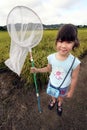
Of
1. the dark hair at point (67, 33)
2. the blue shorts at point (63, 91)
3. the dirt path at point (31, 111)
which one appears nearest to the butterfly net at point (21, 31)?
the dark hair at point (67, 33)

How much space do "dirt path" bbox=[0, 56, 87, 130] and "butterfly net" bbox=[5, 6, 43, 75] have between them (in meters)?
0.92

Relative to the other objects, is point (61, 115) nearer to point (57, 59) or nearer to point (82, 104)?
point (82, 104)

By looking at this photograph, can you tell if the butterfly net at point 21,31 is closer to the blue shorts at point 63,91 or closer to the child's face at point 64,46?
the child's face at point 64,46

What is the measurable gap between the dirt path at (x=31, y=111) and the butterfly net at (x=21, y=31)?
0.92 metres

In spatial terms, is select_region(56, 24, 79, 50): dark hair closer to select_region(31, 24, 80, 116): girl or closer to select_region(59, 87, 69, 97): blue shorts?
select_region(31, 24, 80, 116): girl

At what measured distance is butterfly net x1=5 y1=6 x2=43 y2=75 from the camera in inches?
131

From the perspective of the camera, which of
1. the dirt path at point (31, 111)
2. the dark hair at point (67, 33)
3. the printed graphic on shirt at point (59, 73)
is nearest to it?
the dark hair at point (67, 33)

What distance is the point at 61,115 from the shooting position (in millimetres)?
4125

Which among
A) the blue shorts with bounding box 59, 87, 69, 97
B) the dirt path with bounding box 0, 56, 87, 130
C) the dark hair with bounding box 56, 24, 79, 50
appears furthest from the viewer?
the dirt path with bounding box 0, 56, 87, 130

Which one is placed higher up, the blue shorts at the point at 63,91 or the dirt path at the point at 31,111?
the blue shorts at the point at 63,91

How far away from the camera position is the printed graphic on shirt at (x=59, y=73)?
3292 millimetres

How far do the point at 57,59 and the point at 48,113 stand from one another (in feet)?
4.06

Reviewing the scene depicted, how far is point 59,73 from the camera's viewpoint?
131 inches

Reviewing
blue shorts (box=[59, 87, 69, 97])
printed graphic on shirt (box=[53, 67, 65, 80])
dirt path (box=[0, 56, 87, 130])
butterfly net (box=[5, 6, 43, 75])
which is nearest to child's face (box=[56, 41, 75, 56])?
printed graphic on shirt (box=[53, 67, 65, 80])
